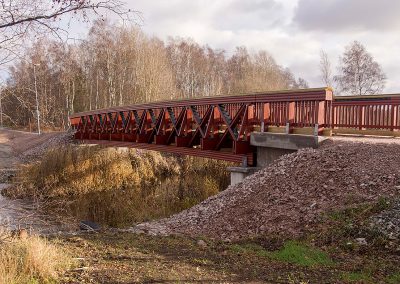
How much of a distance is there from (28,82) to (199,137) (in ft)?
34.9

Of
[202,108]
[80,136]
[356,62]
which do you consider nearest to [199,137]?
[202,108]

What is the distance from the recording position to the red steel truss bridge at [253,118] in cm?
1170

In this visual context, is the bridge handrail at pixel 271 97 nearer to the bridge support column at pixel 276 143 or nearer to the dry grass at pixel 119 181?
the bridge support column at pixel 276 143

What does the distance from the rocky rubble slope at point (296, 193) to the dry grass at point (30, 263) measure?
3463 millimetres

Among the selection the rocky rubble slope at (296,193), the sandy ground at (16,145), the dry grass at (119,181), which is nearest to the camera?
the rocky rubble slope at (296,193)

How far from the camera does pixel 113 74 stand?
42.9 metres

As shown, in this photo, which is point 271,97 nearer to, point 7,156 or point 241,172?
point 241,172

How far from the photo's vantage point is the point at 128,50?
1593 inches

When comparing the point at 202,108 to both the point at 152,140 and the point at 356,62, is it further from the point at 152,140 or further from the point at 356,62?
the point at 356,62

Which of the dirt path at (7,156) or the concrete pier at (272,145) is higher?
the concrete pier at (272,145)

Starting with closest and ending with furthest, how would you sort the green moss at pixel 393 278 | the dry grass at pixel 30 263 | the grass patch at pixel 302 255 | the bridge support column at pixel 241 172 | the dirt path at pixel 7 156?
the dry grass at pixel 30 263 → the green moss at pixel 393 278 → the grass patch at pixel 302 255 → the bridge support column at pixel 241 172 → the dirt path at pixel 7 156

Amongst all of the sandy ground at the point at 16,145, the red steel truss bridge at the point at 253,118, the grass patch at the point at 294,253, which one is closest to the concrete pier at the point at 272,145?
the red steel truss bridge at the point at 253,118

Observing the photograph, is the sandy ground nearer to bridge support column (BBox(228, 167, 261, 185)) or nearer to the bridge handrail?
the bridge handrail

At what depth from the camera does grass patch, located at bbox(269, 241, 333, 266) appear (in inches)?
→ 243
